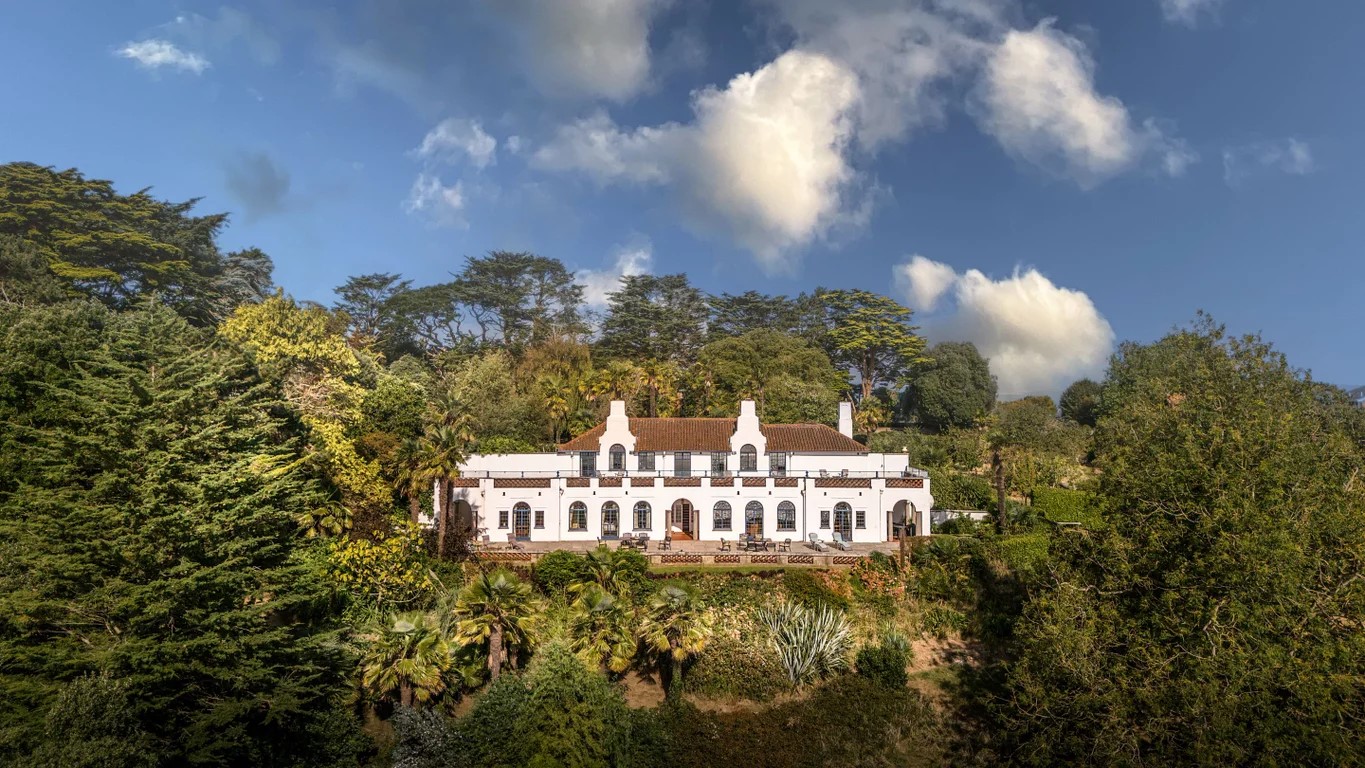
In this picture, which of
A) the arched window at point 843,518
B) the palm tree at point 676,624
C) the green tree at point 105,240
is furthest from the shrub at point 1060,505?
Result: the green tree at point 105,240

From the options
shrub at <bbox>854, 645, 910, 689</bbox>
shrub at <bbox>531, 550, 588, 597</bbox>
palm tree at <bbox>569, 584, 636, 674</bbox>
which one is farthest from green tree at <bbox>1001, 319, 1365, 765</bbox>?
shrub at <bbox>531, 550, 588, 597</bbox>

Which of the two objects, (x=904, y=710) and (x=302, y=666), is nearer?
(x=302, y=666)

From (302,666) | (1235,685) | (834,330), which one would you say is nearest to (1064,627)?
(1235,685)

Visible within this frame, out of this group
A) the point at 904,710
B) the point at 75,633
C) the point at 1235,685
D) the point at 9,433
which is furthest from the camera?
the point at 904,710

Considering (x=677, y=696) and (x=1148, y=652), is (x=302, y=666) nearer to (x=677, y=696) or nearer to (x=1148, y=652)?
(x=677, y=696)

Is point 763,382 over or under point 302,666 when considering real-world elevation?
over

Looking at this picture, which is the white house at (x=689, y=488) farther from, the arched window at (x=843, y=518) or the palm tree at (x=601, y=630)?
the palm tree at (x=601, y=630)

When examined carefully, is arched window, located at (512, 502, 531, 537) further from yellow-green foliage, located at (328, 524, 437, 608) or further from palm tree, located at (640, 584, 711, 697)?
palm tree, located at (640, 584, 711, 697)
